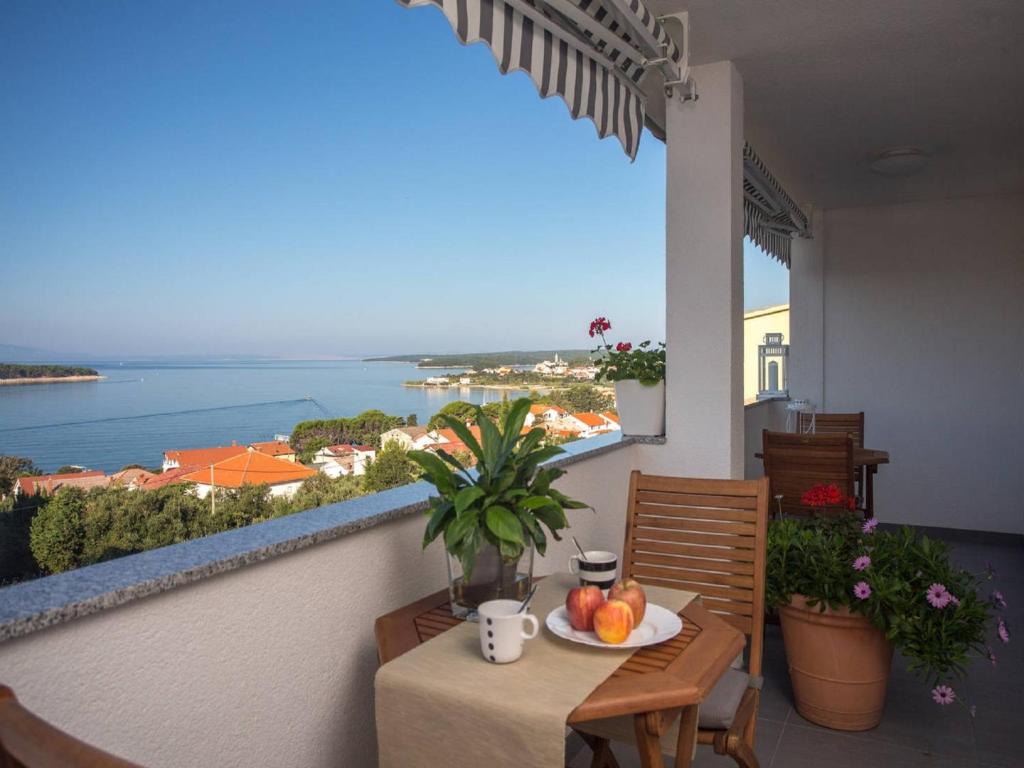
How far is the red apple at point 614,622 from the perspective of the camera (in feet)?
4.73

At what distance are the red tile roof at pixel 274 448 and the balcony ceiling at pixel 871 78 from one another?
7.07 ft

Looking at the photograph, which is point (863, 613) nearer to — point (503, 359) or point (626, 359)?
point (626, 359)

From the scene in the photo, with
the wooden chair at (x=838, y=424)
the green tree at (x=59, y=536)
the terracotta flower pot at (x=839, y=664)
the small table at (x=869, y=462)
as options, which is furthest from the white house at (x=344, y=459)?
the wooden chair at (x=838, y=424)

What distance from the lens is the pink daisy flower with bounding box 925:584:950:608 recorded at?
A: 7.91 feet

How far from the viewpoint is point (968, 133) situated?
4469 millimetres

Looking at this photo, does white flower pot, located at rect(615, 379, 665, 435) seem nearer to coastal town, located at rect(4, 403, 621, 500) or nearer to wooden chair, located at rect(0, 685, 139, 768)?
coastal town, located at rect(4, 403, 621, 500)

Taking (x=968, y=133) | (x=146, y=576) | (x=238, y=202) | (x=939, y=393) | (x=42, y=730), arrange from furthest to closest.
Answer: (x=238, y=202) → (x=939, y=393) → (x=968, y=133) → (x=146, y=576) → (x=42, y=730)

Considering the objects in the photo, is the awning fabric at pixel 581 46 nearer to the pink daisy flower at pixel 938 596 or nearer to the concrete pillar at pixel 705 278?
the concrete pillar at pixel 705 278

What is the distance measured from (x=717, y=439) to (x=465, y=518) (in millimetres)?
2040

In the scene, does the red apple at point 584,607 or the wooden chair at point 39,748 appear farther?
the red apple at point 584,607

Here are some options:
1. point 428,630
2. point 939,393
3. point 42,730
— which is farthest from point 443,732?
point 939,393

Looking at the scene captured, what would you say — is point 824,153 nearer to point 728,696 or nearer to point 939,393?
point 939,393

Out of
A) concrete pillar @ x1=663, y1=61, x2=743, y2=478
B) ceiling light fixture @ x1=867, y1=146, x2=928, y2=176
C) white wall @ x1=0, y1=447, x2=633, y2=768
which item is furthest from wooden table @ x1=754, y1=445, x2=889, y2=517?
white wall @ x1=0, y1=447, x2=633, y2=768

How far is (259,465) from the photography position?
8.18 feet
